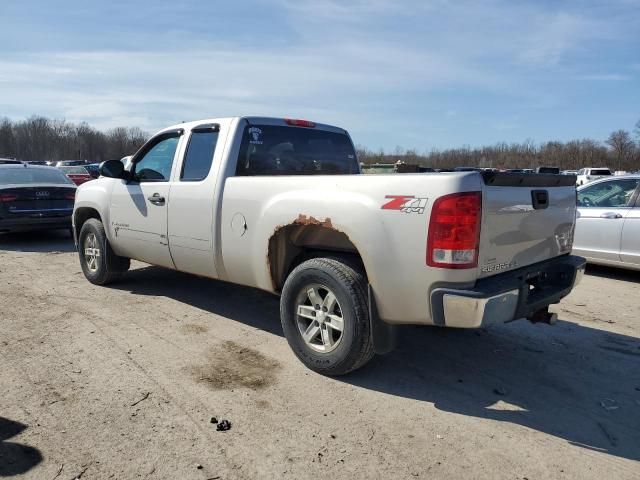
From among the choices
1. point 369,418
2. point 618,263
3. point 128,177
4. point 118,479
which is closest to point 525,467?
point 369,418

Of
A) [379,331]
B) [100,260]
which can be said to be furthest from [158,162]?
[379,331]

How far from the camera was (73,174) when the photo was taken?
2173 centimetres

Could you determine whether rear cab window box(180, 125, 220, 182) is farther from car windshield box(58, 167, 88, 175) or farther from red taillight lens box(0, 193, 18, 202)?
car windshield box(58, 167, 88, 175)

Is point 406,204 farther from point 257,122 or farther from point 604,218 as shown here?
point 604,218

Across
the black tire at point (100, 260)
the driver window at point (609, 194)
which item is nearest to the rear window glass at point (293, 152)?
the black tire at point (100, 260)

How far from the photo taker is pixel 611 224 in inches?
289

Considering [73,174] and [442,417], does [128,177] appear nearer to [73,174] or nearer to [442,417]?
[442,417]

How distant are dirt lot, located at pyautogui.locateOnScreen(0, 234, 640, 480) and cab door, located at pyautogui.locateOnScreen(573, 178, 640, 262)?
2.10 meters

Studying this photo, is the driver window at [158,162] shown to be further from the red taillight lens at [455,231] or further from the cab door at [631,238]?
the cab door at [631,238]

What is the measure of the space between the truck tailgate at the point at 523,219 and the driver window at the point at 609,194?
157 inches

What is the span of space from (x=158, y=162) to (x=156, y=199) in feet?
1.55

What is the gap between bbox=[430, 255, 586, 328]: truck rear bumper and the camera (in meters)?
3.06

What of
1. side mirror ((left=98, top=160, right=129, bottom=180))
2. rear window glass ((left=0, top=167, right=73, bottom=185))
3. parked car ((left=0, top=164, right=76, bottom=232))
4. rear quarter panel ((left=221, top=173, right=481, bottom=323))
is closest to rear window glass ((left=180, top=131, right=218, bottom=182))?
rear quarter panel ((left=221, top=173, right=481, bottom=323))

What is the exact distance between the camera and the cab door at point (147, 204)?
5.26m
